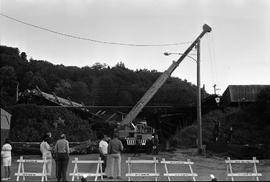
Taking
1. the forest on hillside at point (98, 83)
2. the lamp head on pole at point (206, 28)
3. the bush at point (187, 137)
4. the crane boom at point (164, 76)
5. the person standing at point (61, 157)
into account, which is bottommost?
the person standing at point (61, 157)

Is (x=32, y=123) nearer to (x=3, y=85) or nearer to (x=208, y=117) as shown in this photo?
(x=208, y=117)

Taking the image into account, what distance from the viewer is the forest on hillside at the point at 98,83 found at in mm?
84438

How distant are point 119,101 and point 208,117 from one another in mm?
46961

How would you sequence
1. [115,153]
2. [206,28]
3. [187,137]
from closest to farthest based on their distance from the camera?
[115,153]
[206,28]
[187,137]

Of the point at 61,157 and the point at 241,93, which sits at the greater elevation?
the point at 241,93

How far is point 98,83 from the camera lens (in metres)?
94.1

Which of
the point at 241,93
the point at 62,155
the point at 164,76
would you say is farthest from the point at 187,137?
the point at 62,155

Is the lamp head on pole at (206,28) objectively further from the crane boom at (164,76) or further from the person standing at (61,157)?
the person standing at (61,157)

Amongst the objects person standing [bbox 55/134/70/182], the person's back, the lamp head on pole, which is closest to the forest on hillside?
the lamp head on pole

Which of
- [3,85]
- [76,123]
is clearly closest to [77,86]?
[3,85]

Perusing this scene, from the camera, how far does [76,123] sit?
38.6 metres

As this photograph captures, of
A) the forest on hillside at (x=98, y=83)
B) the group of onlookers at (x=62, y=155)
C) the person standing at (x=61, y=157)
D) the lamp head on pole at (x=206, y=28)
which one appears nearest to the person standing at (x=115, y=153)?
the group of onlookers at (x=62, y=155)

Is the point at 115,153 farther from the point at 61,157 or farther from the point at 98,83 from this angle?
the point at 98,83

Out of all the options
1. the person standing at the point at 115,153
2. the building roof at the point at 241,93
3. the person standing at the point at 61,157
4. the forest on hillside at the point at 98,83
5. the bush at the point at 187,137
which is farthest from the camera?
the forest on hillside at the point at 98,83
